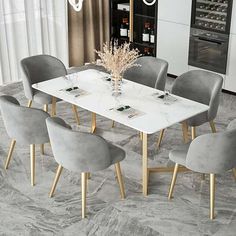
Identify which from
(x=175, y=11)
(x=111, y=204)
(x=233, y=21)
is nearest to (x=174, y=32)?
(x=175, y=11)

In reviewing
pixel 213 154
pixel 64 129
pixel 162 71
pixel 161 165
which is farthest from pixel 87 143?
pixel 162 71

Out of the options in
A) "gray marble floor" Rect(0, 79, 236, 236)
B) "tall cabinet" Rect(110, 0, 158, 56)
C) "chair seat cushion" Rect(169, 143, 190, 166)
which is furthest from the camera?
"tall cabinet" Rect(110, 0, 158, 56)

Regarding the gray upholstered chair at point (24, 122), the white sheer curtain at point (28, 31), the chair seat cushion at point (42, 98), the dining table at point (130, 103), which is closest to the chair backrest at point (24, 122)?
the gray upholstered chair at point (24, 122)

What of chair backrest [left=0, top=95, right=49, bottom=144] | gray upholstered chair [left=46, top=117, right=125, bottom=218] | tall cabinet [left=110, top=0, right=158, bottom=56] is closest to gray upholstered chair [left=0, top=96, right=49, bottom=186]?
chair backrest [left=0, top=95, right=49, bottom=144]

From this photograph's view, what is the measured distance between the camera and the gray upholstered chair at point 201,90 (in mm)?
4477

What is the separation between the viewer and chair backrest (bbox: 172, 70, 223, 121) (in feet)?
14.7

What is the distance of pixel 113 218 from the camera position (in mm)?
3812

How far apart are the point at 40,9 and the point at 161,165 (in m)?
3.14

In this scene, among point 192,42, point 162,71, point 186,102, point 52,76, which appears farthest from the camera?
point 192,42

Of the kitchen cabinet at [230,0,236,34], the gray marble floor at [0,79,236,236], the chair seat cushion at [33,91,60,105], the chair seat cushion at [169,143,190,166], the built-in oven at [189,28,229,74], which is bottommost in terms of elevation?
the gray marble floor at [0,79,236,236]

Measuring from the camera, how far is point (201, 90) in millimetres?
4652

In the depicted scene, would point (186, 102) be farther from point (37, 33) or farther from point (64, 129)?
point (37, 33)

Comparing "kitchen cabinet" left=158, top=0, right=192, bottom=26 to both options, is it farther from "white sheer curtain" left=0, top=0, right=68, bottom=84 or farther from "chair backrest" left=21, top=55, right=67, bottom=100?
"chair backrest" left=21, top=55, right=67, bottom=100

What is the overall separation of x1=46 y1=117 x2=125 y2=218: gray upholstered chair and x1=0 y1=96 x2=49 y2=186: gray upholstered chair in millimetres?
265
